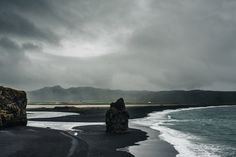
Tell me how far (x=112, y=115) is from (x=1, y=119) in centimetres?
2372

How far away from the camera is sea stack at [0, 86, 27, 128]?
79.4 meters

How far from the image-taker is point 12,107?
3226 inches

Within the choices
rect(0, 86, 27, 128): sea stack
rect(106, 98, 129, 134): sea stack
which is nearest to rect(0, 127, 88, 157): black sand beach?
rect(106, 98, 129, 134): sea stack

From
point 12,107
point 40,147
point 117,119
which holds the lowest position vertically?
point 40,147

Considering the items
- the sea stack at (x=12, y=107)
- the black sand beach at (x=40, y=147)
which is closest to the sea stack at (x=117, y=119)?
the black sand beach at (x=40, y=147)

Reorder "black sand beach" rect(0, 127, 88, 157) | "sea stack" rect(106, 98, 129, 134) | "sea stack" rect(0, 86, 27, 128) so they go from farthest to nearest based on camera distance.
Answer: "sea stack" rect(0, 86, 27, 128) → "sea stack" rect(106, 98, 129, 134) → "black sand beach" rect(0, 127, 88, 157)

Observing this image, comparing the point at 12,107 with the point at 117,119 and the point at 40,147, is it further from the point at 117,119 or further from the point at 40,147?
the point at 40,147

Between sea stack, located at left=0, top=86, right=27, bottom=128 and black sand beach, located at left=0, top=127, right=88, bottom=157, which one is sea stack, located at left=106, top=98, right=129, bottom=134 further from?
sea stack, located at left=0, top=86, right=27, bottom=128

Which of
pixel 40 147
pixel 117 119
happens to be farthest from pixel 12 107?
pixel 40 147

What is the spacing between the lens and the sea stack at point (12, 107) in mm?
79375

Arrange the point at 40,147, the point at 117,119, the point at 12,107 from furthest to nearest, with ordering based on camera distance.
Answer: the point at 12,107
the point at 117,119
the point at 40,147

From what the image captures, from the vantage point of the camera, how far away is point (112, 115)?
74812 mm

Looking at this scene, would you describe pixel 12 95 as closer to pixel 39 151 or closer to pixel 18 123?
pixel 18 123

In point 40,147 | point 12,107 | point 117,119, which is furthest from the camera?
point 12,107
